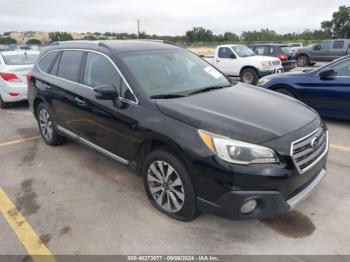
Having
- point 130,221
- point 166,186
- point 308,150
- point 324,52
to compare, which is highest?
point 324,52

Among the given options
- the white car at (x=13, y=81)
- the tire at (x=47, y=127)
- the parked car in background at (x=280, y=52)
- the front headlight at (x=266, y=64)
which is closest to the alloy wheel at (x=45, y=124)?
the tire at (x=47, y=127)

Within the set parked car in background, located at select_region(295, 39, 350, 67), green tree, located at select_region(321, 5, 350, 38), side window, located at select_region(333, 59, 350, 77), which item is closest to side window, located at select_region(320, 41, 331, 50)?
parked car in background, located at select_region(295, 39, 350, 67)

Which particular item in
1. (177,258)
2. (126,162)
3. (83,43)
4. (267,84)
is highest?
(83,43)

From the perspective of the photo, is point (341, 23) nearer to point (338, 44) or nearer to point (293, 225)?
point (338, 44)

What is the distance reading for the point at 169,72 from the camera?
12.8ft

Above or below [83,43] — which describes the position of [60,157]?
below

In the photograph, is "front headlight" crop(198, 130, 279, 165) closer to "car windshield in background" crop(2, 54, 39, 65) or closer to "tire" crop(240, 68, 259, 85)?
"car windshield in background" crop(2, 54, 39, 65)

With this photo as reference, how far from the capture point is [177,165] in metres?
3.03

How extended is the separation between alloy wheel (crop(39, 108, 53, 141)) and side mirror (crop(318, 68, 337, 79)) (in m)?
5.00

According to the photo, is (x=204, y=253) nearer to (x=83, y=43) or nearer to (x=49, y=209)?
(x=49, y=209)

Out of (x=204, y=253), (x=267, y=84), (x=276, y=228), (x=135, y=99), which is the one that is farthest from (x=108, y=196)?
(x=267, y=84)

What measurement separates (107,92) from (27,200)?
1633 millimetres

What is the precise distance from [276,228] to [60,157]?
11.3 feet

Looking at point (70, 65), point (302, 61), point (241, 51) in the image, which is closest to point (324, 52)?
point (302, 61)
